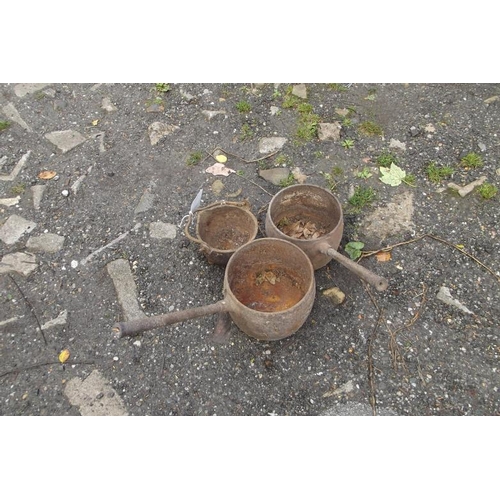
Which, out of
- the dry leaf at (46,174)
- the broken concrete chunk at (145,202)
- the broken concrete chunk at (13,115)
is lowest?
the broken concrete chunk at (145,202)

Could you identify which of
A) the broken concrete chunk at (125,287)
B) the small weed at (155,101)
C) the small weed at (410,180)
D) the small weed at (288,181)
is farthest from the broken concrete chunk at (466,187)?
the small weed at (155,101)

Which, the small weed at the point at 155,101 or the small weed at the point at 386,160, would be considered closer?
the small weed at the point at 386,160

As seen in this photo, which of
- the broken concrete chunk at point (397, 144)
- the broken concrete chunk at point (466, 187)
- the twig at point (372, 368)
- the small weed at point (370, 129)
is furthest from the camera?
the small weed at point (370, 129)

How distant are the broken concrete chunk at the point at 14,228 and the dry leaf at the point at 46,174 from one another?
50 cm

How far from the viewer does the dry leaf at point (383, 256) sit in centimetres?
367

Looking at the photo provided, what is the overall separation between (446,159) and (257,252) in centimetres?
238

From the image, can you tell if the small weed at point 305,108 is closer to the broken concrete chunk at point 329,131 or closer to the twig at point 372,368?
the broken concrete chunk at point 329,131

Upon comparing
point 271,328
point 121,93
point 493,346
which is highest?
point 121,93

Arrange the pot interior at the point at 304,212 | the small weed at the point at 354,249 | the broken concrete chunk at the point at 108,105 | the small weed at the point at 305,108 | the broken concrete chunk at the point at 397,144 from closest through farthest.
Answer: the pot interior at the point at 304,212 → the small weed at the point at 354,249 → the broken concrete chunk at the point at 397,144 → the small weed at the point at 305,108 → the broken concrete chunk at the point at 108,105

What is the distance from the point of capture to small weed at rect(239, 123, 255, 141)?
462 centimetres

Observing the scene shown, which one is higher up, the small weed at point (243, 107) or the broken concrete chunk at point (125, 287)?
the small weed at point (243, 107)

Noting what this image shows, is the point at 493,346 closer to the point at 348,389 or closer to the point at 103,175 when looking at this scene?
the point at 348,389
